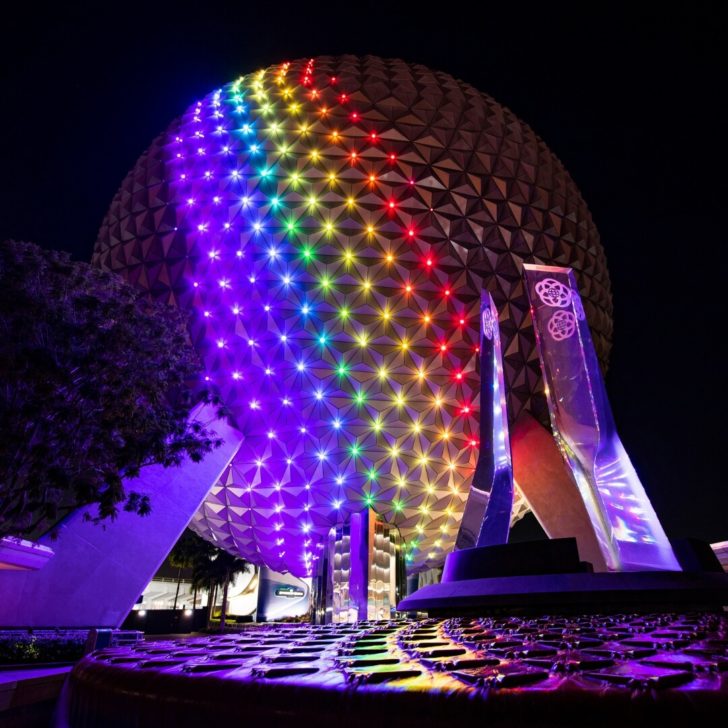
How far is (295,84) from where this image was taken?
847 inches

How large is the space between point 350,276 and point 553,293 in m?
7.30

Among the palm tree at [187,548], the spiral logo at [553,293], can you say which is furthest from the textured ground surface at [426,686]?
the palm tree at [187,548]

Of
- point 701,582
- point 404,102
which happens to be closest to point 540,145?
point 404,102

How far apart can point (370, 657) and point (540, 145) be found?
986 inches

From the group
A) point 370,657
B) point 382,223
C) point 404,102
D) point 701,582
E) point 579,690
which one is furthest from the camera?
point 404,102

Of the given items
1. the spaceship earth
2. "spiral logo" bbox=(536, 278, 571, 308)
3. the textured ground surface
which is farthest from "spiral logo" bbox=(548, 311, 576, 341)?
the textured ground surface

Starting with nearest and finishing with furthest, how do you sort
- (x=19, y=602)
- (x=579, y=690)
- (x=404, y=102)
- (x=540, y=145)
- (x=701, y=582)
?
1. (x=579, y=690)
2. (x=701, y=582)
3. (x=19, y=602)
4. (x=404, y=102)
5. (x=540, y=145)

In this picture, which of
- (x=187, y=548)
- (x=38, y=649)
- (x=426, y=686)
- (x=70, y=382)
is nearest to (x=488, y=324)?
(x=70, y=382)

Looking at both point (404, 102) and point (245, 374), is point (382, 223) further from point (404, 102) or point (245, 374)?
point (245, 374)

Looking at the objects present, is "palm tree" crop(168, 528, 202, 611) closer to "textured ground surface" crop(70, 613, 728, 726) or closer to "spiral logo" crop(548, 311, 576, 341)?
"spiral logo" crop(548, 311, 576, 341)

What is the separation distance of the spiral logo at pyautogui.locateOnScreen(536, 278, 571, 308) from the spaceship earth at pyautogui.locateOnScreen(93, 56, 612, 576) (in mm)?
3615

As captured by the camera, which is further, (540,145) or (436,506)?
(540,145)

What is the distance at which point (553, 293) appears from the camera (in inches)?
610

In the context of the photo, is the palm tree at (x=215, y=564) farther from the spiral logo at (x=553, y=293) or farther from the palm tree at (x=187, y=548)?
the spiral logo at (x=553, y=293)
